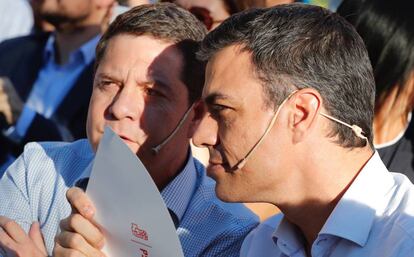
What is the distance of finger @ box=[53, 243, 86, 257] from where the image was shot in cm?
269

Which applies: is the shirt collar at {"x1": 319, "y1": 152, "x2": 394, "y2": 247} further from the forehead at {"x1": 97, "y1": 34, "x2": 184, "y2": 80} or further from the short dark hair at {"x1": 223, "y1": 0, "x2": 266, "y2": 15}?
the short dark hair at {"x1": 223, "y1": 0, "x2": 266, "y2": 15}

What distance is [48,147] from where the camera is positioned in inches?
138

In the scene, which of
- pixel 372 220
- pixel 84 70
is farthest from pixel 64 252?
pixel 84 70

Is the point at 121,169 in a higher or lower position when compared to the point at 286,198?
higher

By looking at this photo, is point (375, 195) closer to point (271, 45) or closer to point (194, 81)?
point (271, 45)

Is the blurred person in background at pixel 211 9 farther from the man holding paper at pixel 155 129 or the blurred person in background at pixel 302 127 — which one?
the blurred person in background at pixel 302 127

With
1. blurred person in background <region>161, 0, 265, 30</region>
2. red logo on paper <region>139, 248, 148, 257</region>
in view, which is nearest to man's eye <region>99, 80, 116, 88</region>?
red logo on paper <region>139, 248, 148, 257</region>

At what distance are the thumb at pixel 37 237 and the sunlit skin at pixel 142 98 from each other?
0.30m

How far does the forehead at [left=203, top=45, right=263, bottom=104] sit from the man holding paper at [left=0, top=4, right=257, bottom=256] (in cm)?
33

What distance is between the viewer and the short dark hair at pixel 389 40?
414cm

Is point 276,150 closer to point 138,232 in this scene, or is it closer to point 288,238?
point 288,238

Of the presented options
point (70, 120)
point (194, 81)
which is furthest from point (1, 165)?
point (194, 81)

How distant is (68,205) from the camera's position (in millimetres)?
3297

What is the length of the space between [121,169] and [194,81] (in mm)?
806
